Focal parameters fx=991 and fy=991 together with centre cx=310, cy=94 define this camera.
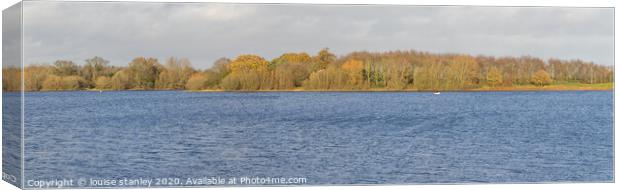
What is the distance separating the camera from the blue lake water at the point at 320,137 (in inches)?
819

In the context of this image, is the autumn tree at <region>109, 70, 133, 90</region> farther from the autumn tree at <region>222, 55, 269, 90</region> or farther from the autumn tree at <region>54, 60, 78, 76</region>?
the autumn tree at <region>222, 55, 269, 90</region>

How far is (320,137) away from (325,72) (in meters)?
1.80

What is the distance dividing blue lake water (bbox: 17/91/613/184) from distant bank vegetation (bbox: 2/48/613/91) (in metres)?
0.44

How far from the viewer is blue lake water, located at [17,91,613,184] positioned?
68.2ft

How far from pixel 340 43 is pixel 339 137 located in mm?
3461

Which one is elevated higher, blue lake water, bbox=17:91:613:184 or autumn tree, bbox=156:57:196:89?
autumn tree, bbox=156:57:196:89

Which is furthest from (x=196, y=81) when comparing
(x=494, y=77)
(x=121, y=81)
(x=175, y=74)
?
(x=494, y=77)

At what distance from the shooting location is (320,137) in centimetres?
2655

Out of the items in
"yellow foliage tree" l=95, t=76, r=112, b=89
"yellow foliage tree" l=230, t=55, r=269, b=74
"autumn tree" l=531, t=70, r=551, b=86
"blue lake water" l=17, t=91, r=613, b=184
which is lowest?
"blue lake water" l=17, t=91, r=613, b=184

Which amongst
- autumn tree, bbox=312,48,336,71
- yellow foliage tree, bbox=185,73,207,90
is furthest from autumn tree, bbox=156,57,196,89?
autumn tree, bbox=312,48,336,71

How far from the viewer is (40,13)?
61.3 ft

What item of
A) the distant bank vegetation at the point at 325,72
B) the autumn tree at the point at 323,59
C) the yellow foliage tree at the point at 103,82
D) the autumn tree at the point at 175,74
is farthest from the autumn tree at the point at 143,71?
the autumn tree at the point at 323,59

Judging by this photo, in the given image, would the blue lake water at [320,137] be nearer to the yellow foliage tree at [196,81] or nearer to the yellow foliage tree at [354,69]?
the yellow foliage tree at [196,81]

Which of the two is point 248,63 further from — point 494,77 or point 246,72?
point 494,77
